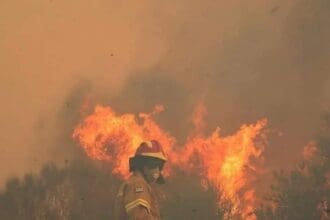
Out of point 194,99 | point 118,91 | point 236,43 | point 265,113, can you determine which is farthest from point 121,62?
point 265,113

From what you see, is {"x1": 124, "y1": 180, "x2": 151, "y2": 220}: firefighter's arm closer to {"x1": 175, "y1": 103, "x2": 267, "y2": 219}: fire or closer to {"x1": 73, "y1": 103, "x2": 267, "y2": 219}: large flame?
{"x1": 73, "y1": 103, "x2": 267, "y2": 219}: large flame

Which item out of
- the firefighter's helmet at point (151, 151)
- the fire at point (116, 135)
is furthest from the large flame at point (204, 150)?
the firefighter's helmet at point (151, 151)

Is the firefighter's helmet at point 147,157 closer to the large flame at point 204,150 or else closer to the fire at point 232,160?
the large flame at point 204,150

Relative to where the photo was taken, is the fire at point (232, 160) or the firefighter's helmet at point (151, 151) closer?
the firefighter's helmet at point (151, 151)

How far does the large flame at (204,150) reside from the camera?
848 cm

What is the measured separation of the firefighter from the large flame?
2085mm

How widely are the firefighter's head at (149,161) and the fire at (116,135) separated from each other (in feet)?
6.62

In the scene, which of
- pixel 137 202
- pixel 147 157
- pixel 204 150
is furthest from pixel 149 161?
pixel 204 150

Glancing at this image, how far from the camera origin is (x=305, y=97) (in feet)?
27.9

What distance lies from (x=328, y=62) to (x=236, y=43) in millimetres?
1624

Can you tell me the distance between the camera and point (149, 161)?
6.23 meters

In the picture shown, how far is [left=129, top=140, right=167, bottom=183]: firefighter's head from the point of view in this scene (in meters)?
6.12

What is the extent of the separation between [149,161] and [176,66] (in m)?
2.96

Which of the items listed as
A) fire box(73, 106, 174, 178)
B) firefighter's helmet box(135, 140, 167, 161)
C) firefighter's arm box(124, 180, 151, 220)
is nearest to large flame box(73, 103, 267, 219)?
fire box(73, 106, 174, 178)
